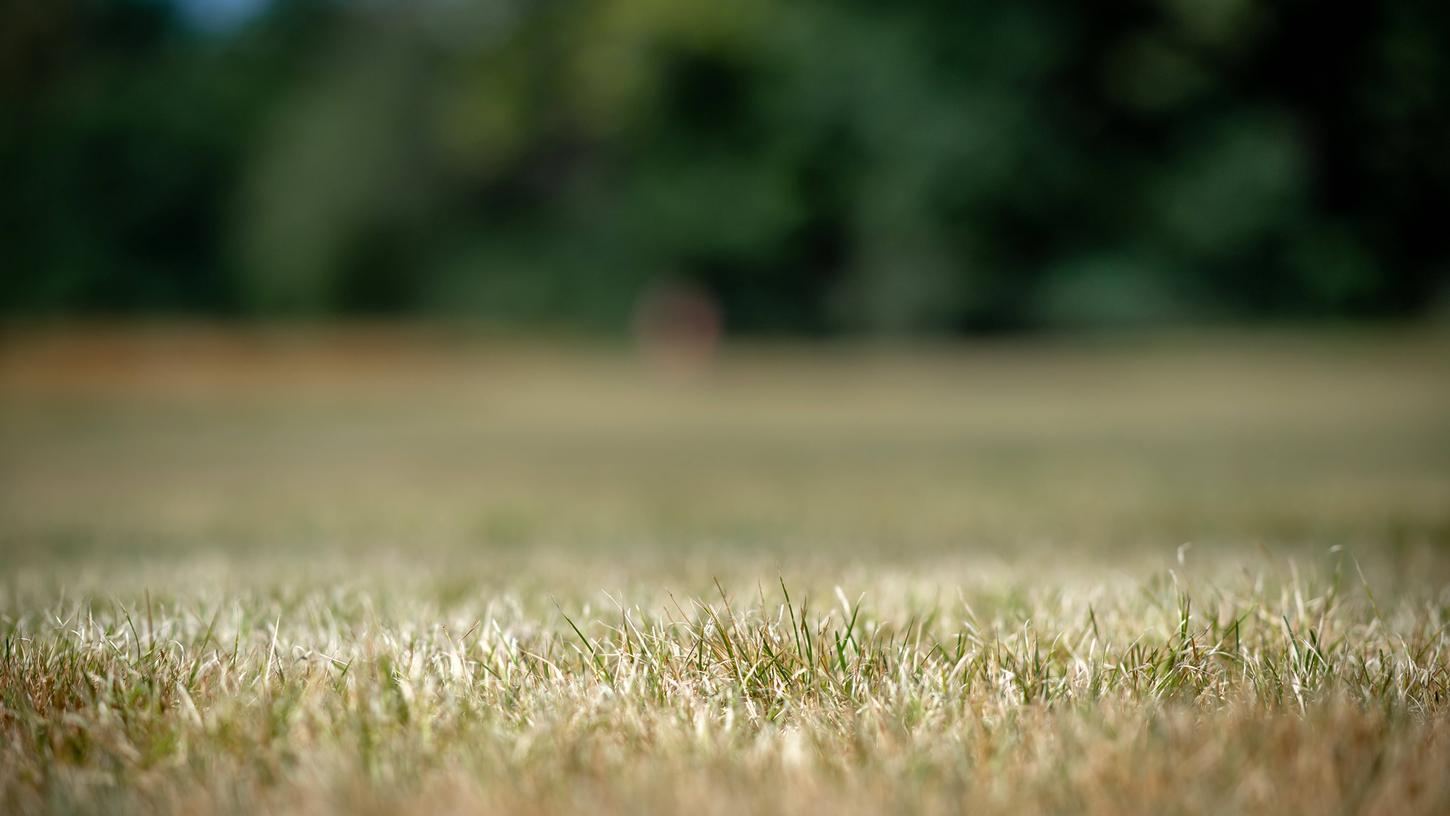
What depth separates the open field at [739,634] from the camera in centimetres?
141

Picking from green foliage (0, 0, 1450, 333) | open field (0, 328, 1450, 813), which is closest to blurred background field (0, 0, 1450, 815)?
open field (0, 328, 1450, 813)

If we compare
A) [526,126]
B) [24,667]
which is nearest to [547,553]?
[24,667]

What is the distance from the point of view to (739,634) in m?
1.92

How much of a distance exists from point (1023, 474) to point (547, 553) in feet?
16.3

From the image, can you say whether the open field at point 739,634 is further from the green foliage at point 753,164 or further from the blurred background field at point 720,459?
the green foliage at point 753,164

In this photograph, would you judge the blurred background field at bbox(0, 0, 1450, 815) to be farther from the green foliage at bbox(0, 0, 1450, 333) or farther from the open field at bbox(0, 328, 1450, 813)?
the green foliage at bbox(0, 0, 1450, 333)

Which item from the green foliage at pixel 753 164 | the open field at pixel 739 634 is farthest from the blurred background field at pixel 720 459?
the green foliage at pixel 753 164

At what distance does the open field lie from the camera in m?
1.41

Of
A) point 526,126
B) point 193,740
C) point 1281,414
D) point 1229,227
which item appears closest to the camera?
point 193,740

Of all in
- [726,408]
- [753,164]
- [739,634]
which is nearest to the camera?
[739,634]

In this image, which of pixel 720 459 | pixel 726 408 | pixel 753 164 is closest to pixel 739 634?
pixel 720 459

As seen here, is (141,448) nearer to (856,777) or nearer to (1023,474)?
(1023,474)

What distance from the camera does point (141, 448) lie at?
1299 centimetres

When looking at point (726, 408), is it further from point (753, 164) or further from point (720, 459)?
point (753, 164)
